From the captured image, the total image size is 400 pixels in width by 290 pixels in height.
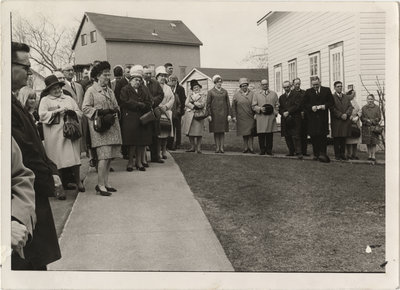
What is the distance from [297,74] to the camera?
9102mm

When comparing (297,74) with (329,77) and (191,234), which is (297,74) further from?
(191,234)

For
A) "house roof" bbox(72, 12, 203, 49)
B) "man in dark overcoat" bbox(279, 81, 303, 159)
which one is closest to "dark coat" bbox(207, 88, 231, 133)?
"man in dark overcoat" bbox(279, 81, 303, 159)

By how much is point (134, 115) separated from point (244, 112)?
8.55ft

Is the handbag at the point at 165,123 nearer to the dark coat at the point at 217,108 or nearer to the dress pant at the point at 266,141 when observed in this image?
the dark coat at the point at 217,108

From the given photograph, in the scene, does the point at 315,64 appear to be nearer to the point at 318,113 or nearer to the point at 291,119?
the point at 291,119

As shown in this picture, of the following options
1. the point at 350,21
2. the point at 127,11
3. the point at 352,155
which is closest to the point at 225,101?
the point at 352,155

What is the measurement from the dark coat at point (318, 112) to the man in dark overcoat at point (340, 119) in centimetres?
9

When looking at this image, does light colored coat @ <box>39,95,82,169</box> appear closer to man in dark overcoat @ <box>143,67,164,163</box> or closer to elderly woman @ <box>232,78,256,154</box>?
man in dark overcoat @ <box>143,67,164,163</box>

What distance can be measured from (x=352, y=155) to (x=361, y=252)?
2973mm

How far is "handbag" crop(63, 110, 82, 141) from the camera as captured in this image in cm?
464

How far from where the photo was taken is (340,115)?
6461mm

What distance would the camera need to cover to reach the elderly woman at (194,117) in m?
7.51

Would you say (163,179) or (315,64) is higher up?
(315,64)

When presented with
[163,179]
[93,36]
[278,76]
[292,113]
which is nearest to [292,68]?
[278,76]
